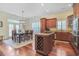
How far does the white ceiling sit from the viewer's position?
6.88 feet

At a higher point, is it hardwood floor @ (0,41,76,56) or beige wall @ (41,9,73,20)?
beige wall @ (41,9,73,20)

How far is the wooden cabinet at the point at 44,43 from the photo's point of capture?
7.61 ft

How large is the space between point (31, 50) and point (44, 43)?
44 cm

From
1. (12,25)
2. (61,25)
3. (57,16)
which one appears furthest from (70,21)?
(12,25)

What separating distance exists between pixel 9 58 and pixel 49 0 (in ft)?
5.95

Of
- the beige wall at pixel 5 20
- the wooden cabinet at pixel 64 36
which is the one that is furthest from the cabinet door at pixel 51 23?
the beige wall at pixel 5 20

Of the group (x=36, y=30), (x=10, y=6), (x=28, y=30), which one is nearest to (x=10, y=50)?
(x=28, y=30)

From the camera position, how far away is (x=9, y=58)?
2213mm

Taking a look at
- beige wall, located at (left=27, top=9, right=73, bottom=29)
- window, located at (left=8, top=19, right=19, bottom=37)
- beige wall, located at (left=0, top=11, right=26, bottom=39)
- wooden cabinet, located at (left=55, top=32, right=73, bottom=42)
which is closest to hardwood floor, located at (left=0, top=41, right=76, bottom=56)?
wooden cabinet, located at (left=55, top=32, right=73, bottom=42)

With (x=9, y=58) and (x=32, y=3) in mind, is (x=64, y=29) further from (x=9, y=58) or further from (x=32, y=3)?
(x=9, y=58)

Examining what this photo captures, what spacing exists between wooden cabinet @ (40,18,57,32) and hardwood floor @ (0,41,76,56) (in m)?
0.46

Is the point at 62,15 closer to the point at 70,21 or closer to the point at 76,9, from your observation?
the point at 70,21

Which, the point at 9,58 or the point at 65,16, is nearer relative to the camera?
the point at 65,16

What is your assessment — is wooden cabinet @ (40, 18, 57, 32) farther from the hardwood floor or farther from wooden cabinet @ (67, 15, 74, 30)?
the hardwood floor
